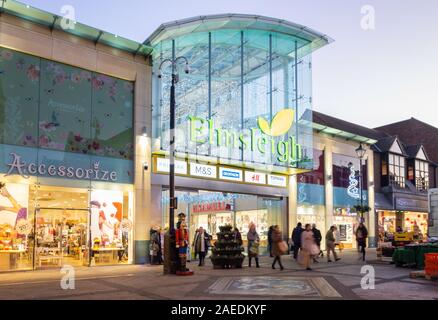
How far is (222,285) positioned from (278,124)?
52.7 ft

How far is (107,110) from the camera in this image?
2202 centimetres

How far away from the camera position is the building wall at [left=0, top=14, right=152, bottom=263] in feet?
63.7

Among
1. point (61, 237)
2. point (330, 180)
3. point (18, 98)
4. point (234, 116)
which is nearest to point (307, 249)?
point (61, 237)

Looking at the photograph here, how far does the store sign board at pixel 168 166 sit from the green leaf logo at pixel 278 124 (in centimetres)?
553

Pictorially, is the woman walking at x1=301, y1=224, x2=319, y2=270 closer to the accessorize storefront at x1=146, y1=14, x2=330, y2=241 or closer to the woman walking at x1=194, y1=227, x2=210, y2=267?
the woman walking at x1=194, y1=227, x2=210, y2=267

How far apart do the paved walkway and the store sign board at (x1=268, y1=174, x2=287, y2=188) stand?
1142 centimetres

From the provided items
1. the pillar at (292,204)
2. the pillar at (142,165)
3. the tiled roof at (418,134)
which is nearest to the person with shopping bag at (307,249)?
the pillar at (142,165)

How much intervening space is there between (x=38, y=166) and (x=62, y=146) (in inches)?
53.4

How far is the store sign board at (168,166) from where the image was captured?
23500 mm

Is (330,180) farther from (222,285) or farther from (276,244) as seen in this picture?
(222,285)

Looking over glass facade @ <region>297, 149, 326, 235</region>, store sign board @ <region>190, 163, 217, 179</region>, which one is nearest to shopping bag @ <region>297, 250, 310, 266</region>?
store sign board @ <region>190, 163, 217, 179</region>

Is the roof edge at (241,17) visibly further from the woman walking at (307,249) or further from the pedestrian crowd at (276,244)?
the woman walking at (307,249)
